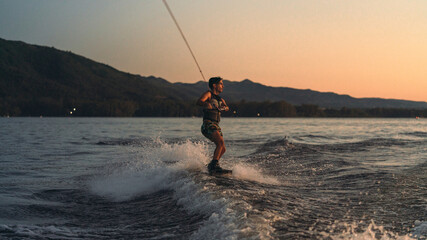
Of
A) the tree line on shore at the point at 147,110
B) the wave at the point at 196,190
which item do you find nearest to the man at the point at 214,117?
the wave at the point at 196,190

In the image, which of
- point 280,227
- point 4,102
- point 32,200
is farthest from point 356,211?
point 4,102

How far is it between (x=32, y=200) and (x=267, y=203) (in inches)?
185

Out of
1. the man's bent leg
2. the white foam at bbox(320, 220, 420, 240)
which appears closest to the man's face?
the man's bent leg

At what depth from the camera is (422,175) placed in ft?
31.4

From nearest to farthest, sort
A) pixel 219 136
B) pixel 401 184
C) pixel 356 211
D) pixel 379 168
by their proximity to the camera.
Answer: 1. pixel 356 211
2. pixel 401 184
3. pixel 219 136
4. pixel 379 168

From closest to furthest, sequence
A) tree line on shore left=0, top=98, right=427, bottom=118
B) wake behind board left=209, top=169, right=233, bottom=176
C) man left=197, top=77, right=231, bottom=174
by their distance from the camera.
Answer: wake behind board left=209, top=169, right=233, bottom=176
man left=197, top=77, right=231, bottom=174
tree line on shore left=0, top=98, right=427, bottom=118

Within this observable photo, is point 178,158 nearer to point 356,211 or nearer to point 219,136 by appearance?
point 219,136

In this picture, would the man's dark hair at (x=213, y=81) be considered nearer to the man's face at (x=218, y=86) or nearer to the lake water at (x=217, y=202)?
the man's face at (x=218, y=86)

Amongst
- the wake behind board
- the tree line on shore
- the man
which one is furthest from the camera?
the tree line on shore

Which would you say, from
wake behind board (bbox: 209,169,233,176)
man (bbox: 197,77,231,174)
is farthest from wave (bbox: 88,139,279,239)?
man (bbox: 197,77,231,174)

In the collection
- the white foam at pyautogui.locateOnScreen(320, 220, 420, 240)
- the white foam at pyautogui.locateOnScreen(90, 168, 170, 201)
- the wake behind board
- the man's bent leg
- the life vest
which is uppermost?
the life vest

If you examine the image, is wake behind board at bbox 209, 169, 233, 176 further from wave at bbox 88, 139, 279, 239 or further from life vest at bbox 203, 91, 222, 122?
life vest at bbox 203, 91, 222, 122

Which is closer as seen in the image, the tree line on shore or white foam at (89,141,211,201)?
white foam at (89,141,211,201)

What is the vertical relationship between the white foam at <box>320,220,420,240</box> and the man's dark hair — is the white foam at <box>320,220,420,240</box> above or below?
below
